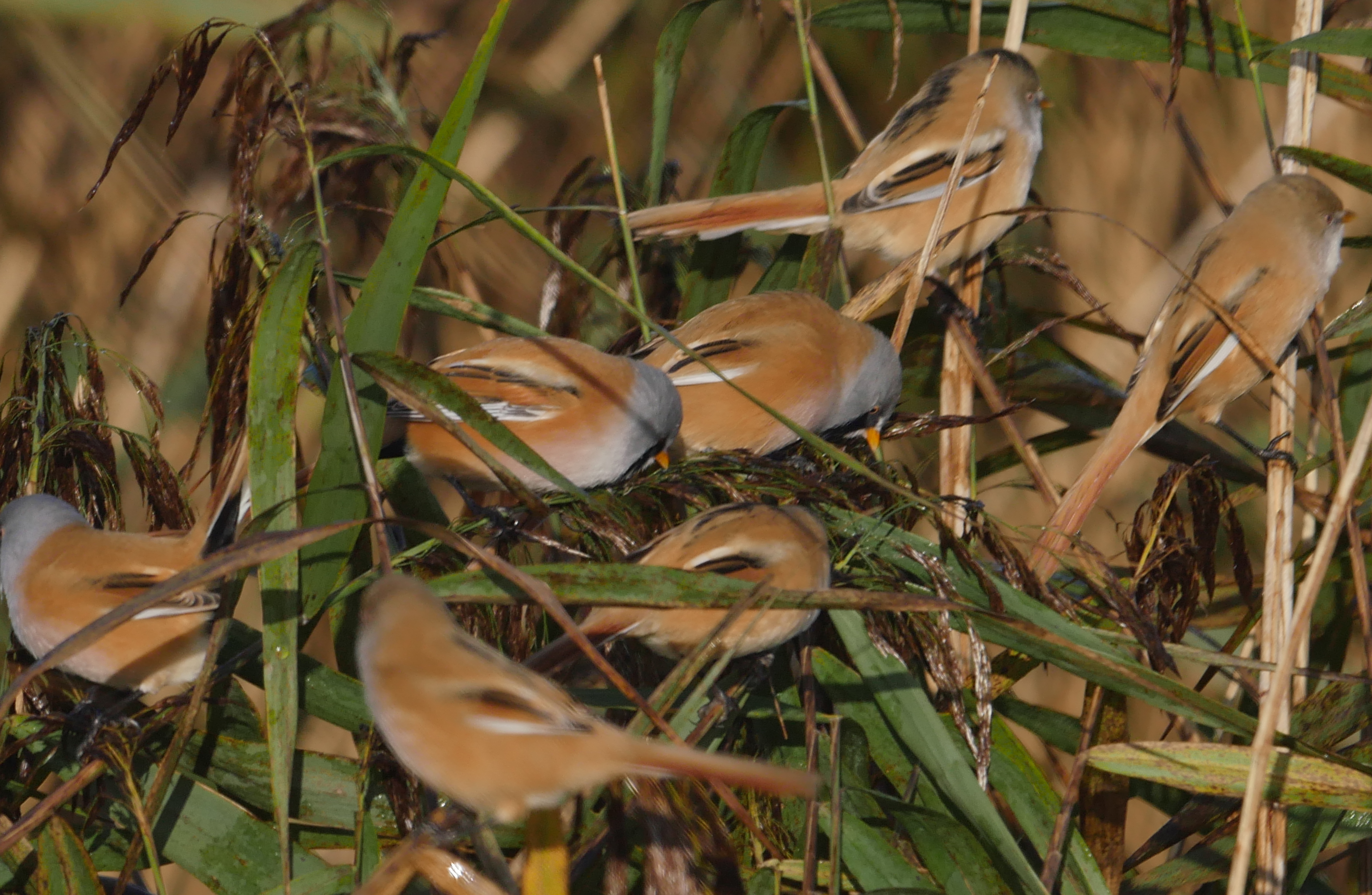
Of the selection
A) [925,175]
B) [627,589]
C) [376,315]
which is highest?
[376,315]

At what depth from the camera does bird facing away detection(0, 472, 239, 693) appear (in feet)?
5.67

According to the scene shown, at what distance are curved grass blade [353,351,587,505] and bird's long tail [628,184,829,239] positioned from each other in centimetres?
100

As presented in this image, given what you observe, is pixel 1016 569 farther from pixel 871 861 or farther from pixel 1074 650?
pixel 871 861

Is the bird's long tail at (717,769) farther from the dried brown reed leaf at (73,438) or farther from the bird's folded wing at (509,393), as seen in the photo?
the bird's folded wing at (509,393)

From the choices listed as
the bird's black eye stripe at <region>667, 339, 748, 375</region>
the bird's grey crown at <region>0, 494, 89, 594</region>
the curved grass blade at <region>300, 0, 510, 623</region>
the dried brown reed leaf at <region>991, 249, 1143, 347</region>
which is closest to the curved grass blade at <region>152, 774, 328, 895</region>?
the curved grass blade at <region>300, 0, 510, 623</region>

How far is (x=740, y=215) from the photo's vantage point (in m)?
2.42

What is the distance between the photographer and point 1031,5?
2293 mm

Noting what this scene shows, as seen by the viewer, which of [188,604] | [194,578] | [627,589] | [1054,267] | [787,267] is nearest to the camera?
[194,578]

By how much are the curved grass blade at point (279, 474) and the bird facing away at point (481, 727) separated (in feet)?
1.19

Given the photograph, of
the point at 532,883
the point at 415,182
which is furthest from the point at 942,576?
the point at 415,182

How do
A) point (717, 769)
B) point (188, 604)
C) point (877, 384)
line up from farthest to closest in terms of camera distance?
point (877, 384)
point (188, 604)
point (717, 769)

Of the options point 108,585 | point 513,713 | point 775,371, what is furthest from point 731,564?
point 108,585

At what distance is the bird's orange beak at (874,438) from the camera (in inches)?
92.2

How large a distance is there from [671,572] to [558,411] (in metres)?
1.12
